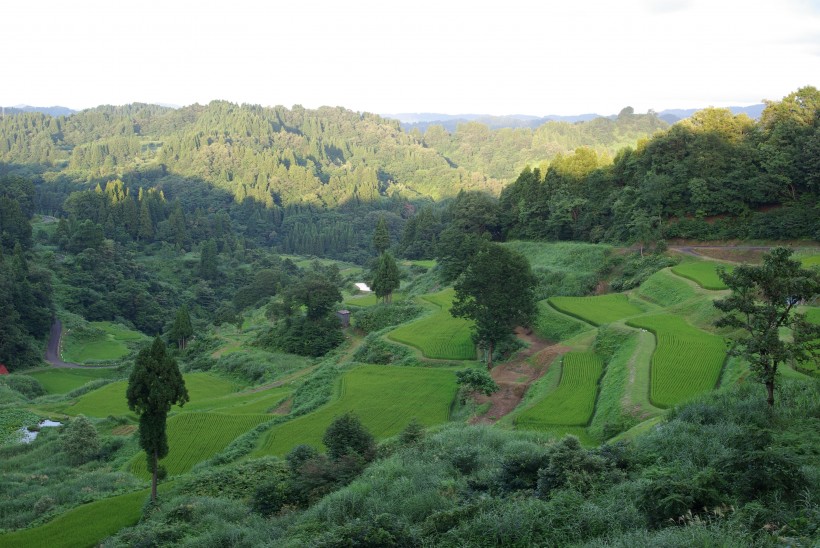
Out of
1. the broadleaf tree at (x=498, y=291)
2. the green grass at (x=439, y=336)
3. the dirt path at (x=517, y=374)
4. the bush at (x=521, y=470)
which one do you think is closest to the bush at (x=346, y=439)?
the bush at (x=521, y=470)

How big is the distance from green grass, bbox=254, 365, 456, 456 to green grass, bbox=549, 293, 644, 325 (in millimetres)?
8218

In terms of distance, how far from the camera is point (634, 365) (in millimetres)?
22891

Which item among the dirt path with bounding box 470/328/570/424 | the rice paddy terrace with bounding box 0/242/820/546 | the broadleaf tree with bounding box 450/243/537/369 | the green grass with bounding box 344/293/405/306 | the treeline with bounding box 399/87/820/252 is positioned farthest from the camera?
the green grass with bounding box 344/293/405/306

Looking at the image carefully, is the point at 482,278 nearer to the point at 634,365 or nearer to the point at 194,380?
the point at 634,365

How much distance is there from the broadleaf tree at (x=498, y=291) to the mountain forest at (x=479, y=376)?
0.44 ft

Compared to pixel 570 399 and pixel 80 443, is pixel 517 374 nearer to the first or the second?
pixel 570 399

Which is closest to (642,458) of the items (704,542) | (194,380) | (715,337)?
(704,542)

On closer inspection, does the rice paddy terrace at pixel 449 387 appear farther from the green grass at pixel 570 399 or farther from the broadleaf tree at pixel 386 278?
the broadleaf tree at pixel 386 278

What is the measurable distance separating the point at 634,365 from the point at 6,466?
1005 inches

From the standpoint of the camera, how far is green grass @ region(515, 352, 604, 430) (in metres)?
20.5

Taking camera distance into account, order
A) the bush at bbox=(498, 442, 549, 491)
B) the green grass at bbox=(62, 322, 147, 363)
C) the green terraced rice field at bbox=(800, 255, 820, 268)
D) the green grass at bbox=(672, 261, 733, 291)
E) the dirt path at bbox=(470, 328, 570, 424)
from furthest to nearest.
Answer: the green grass at bbox=(62, 322, 147, 363) → the green grass at bbox=(672, 261, 733, 291) → the green terraced rice field at bbox=(800, 255, 820, 268) → the dirt path at bbox=(470, 328, 570, 424) → the bush at bbox=(498, 442, 549, 491)

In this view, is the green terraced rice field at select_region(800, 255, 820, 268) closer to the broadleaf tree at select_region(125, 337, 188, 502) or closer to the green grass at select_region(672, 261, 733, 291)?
the green grass at select_region(672, 261, 733, 291)

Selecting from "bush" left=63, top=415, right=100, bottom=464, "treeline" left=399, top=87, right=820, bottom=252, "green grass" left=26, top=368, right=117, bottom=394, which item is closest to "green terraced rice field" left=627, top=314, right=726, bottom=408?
"treeline" left=399, top=87, right=820, bottom=252

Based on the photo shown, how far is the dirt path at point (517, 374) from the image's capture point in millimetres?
23930
